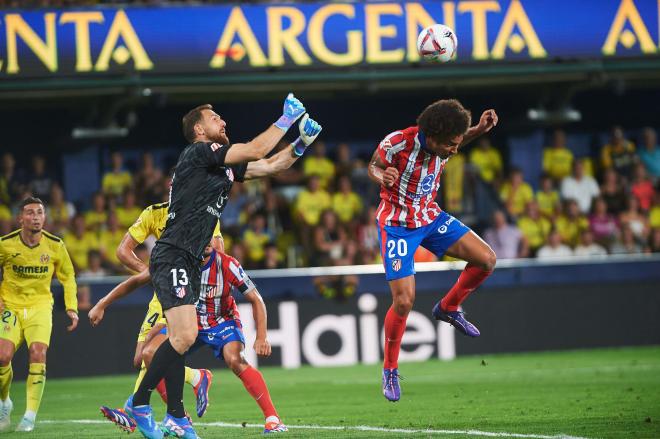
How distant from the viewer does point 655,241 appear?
16.8 meters

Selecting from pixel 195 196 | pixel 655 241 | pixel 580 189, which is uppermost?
pixel 580 189

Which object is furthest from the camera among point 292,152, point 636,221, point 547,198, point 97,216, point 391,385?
point 547,198

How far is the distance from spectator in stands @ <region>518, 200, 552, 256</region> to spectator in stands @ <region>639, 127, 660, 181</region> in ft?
8.02

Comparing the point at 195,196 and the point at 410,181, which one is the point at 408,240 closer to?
the point at 410,181

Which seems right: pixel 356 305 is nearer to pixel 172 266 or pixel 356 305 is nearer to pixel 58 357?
pixel 58 357

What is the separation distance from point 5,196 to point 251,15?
14.2 feet

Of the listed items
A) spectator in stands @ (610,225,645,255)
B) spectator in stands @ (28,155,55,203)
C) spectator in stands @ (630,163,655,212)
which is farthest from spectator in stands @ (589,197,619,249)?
spectator in stands @ (28,155,55,203)

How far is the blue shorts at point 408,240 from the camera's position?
892cm

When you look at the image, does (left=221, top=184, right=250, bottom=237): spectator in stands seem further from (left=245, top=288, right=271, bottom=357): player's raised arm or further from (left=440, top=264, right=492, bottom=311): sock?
(left=245, top=288, right=271, bottom=357): player's raised arm

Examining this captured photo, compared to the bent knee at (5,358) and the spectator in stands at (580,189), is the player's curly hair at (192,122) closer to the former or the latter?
the bent knee at (5,358)

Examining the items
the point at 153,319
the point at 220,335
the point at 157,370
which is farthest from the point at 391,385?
the point at 157,370

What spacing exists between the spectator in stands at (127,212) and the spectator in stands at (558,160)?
257 inches

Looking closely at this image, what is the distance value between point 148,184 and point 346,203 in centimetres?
289

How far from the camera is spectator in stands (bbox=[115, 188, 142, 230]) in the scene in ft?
53.8
